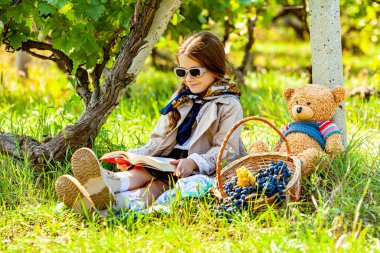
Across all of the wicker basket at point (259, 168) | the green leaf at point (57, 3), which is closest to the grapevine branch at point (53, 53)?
the green leaf at point (57, 3)

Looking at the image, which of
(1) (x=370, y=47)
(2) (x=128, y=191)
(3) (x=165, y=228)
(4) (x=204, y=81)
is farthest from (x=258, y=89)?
(1) (x=370, y=47)

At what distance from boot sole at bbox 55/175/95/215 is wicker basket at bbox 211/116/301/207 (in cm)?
64

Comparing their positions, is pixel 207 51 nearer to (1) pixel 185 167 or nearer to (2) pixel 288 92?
(2) pixel 288 92

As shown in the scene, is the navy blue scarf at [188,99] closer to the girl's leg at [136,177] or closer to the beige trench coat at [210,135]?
the beige trench coat at [210,135]

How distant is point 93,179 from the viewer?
124 inches

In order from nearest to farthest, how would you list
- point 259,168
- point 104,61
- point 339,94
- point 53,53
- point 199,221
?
point 199,221 < point 259,168 < point 339,94 < point 104,61 < point 53,53

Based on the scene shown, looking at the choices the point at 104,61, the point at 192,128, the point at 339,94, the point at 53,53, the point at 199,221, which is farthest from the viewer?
the point at 53,53

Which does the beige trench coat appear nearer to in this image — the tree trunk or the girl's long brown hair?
the girl's long brown hair

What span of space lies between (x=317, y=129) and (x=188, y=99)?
2.52 feet

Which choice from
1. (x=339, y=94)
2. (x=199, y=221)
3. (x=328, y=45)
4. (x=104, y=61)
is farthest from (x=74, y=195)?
(x=328, y=45)

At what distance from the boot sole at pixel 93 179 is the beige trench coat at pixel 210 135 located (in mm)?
562

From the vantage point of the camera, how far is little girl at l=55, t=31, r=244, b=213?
3418 millimetres

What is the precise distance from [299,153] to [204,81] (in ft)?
2.25

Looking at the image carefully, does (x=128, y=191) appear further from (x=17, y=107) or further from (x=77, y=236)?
(x=17, y=107)
